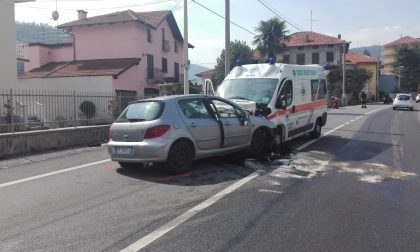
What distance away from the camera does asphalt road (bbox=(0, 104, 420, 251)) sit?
489 centimetres

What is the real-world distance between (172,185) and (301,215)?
2.61 m

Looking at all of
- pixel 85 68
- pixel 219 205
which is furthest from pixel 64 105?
pixel 85 68

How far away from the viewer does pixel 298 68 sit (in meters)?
13.3

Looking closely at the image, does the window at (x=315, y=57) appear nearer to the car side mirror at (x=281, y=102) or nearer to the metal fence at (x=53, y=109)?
the metal fence at (x=53, y=109)

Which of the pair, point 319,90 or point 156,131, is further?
point 319,90

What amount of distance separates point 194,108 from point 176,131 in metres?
0.86

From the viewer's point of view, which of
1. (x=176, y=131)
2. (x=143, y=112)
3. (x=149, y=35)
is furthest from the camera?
(x=149, y=35)

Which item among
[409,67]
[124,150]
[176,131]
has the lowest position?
[124,150]

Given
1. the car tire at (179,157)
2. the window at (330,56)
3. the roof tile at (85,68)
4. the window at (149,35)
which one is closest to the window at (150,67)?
the window at (149,35)

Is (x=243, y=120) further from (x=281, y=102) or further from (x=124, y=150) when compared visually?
(x=124, y=150)

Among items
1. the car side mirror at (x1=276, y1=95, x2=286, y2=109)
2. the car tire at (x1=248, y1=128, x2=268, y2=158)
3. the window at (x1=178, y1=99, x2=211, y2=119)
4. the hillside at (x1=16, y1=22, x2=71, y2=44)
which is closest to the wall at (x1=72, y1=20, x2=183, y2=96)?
the hillside at (x1=16, y1=22, x2=71, y2=44)

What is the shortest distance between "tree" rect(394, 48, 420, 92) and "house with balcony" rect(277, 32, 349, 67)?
88.4 ft

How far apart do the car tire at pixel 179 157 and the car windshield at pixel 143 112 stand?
69 cm

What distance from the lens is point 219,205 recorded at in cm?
628
